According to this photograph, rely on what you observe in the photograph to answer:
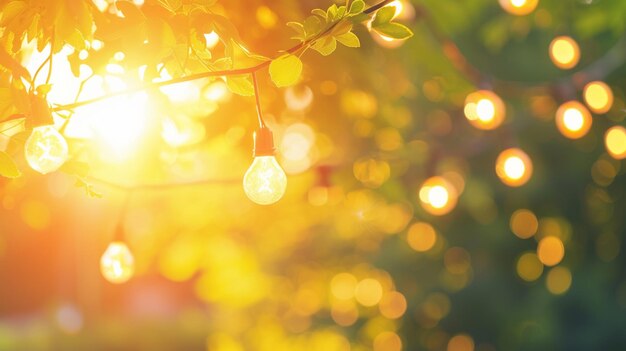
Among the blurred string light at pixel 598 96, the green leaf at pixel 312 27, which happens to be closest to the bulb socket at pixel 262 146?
the green leaf at pixel 312 27

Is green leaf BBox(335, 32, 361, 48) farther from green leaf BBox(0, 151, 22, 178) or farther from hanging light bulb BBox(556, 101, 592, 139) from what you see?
hanging light bulb BBox(556, 101, 592, 139)

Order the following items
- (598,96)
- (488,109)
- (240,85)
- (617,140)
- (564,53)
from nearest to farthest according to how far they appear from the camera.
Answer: (240,85)
(488,109)
(564,53)
(598,96)
(617,140)

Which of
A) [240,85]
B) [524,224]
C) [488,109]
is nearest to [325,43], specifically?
[240,85]

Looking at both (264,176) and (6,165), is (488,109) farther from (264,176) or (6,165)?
(6,165)

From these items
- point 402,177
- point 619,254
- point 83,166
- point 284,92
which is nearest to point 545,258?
point 619,254

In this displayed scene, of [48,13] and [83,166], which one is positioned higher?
[48,13]

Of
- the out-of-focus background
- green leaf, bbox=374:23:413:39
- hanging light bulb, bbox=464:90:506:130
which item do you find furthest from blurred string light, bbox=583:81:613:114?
green leaf, bbox=374:23:413:39

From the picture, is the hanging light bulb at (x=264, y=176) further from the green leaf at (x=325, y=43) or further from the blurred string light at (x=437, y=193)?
the blurred string light at (x=437, y=193)

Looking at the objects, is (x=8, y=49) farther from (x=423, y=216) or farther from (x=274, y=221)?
(x=274, y=221)
